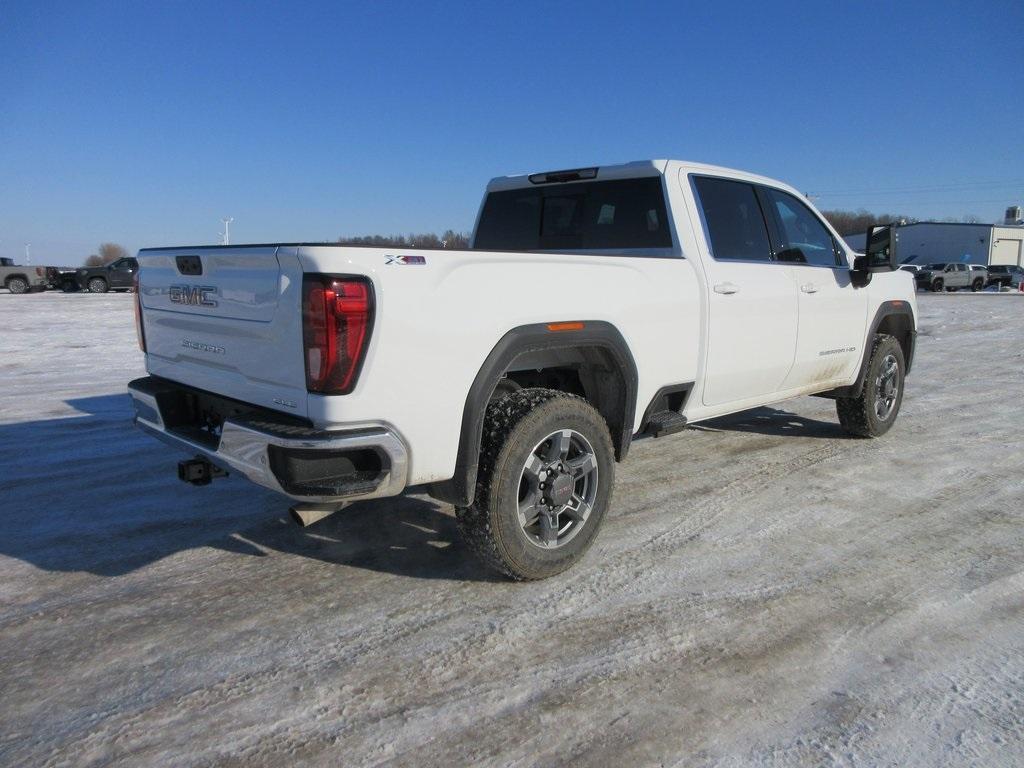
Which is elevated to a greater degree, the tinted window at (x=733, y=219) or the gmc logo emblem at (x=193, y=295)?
the tinted window at (x=733, y=219)

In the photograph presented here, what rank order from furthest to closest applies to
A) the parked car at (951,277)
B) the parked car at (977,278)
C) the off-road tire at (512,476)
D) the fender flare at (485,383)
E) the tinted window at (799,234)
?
1. the parked car at (977,278)
2. the parked car at (951,277)
3. the tinted window at (799,234)
4. the off-road tire at (512,476)
5. the fender flare at (485,383)

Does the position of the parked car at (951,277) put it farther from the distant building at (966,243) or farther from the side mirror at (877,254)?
the side mirror at (877,254)

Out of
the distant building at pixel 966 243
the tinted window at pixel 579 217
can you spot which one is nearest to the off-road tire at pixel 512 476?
the tinted window at pixel 579 217

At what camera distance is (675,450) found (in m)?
5.86

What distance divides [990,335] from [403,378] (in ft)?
50.4

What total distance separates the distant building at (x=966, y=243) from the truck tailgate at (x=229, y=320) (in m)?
65.8

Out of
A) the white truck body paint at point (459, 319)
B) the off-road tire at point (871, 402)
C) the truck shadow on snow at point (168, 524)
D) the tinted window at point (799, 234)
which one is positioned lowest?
the truck shadow on snow at point (168, 524)

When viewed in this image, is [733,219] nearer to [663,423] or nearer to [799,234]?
[799,234]

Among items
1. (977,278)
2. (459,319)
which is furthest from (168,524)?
(977,278)

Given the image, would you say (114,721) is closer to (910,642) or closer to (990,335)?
(910,642)

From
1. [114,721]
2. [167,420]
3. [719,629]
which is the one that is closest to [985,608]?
[719,629]

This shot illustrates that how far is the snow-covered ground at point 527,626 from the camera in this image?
2.38 m

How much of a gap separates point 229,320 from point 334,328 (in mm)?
709

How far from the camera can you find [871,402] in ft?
19.6
